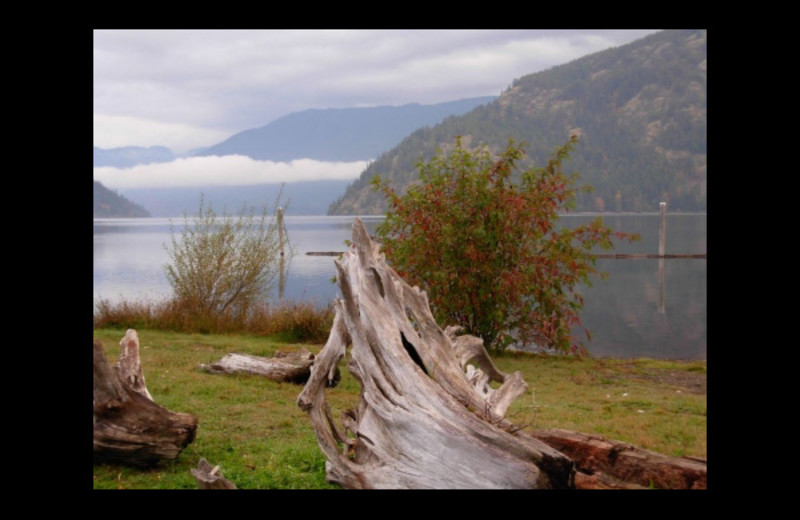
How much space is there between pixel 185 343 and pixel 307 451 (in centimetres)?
796

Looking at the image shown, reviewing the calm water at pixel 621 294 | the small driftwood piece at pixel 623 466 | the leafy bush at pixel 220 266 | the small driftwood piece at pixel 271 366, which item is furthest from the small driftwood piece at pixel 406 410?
the leafy bush at pixel 220 266

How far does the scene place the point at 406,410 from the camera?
5.05 m

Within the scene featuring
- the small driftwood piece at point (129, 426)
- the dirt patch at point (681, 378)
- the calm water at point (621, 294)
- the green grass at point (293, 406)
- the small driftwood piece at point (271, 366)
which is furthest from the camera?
the calm water at point (621, 294)

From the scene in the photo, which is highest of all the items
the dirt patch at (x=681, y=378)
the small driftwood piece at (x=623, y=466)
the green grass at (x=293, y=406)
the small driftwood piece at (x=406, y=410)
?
the small driftwood piece at (x=406, y=410)

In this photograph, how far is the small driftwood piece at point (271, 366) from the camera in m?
10.1

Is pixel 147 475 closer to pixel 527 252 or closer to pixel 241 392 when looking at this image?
pixel 241 392

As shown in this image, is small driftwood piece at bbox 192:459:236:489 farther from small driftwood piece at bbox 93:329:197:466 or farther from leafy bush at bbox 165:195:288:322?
leafy bush at bbox 165:195:288:322

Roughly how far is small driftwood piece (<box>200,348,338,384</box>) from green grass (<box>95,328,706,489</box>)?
6.9 inches

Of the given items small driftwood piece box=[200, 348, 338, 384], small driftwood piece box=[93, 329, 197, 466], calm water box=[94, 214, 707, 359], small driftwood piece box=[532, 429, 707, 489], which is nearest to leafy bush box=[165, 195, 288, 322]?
calm water box=[94, 214, 707, 359]

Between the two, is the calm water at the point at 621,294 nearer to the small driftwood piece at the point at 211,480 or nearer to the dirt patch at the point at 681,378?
the dirt patch at the point at 681,378

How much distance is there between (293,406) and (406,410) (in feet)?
13.1

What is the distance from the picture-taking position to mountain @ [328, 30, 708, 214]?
10212 cm

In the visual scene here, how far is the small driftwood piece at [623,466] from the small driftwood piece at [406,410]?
52 centimetres

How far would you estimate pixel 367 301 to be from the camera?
5723mm
